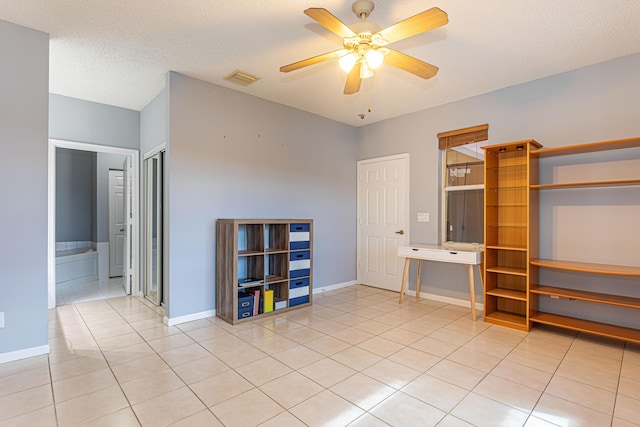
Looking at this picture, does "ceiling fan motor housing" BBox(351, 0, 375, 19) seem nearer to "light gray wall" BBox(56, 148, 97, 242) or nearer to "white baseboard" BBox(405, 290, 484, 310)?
"white baseboard" BBox(405, 290, 484, 310)

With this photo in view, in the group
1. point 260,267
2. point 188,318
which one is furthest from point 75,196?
point 260,267

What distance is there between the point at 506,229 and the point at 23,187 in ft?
15.5

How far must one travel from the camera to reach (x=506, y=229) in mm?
3721

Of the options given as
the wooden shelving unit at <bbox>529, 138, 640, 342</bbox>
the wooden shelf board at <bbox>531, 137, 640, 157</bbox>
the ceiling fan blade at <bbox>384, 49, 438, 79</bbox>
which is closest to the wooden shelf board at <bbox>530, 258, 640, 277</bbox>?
the wooden shelving unit at <bbox>529, 138, 640, 342</bbox>

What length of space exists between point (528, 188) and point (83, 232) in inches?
293

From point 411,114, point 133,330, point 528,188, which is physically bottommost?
point 133,330

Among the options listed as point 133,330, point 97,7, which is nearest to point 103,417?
point 133,330

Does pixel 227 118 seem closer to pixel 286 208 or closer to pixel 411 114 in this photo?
pixel 286 208

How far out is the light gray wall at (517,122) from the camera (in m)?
3.14

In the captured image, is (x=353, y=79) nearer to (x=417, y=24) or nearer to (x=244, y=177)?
(x=417, y=24)

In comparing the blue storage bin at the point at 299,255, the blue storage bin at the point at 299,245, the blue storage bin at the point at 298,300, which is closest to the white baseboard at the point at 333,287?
the blue storage bin at the point at 298,300

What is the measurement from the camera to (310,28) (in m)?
2.61

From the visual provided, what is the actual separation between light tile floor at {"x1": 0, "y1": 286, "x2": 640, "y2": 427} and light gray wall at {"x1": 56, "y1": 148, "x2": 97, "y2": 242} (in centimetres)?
323

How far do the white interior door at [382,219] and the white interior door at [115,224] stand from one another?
14.4ft
